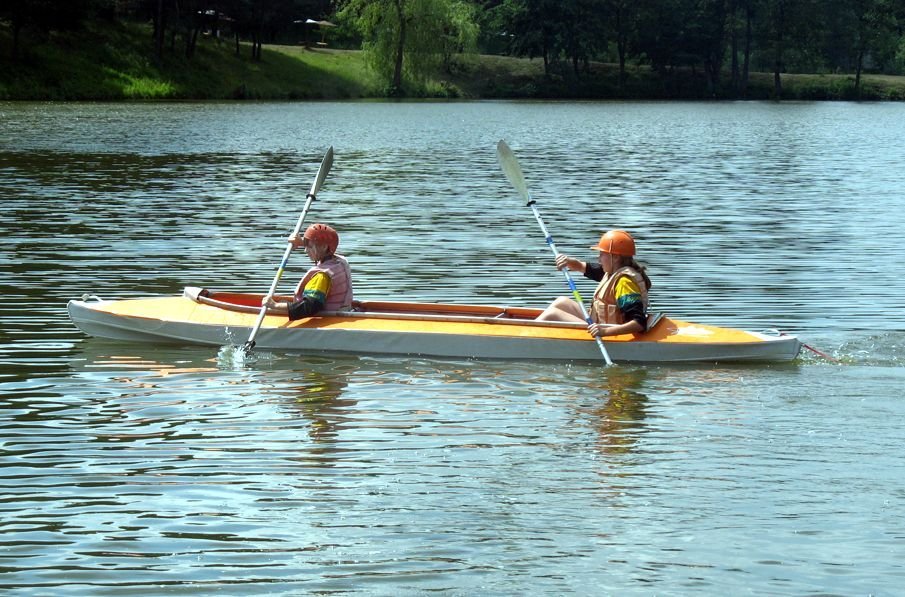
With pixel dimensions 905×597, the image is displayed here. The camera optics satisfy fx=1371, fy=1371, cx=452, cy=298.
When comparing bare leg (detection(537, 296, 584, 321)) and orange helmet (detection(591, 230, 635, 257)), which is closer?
orange helmet (detection(591, 230, 635, 257))

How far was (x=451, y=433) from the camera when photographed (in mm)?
10031

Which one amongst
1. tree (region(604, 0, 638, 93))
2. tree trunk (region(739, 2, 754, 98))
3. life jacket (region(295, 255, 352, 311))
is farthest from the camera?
tree trunk (region(739, 2, 754, 98))

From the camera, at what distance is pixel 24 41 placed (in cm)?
7331

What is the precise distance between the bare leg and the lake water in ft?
2.10

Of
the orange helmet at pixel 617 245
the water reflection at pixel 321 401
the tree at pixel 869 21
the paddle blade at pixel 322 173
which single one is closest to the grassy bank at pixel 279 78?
the tree at pixel 869 21

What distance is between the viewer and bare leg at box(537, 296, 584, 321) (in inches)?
511

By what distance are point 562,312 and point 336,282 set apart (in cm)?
219

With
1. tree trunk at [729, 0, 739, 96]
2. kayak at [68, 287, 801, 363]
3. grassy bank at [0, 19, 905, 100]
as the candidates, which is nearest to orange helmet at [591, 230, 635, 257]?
kayak at [68, 287, 801, 363]

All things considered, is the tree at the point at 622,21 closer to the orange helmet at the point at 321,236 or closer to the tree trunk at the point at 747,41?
the tree trunk at the point at 747,41

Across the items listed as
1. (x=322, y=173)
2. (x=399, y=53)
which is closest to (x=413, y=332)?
(x=322, y=173)

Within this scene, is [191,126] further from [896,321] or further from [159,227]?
[896,321]

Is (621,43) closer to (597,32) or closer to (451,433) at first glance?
(597,32)

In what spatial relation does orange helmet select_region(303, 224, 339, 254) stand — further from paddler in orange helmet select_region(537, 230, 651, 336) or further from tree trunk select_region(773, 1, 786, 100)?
tree trunk select_region(773, 1, 786, 100)

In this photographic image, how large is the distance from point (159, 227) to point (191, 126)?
29.1 metres
